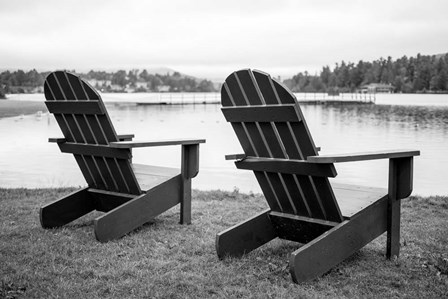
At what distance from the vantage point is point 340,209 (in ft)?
12.7

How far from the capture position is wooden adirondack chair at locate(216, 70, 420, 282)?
3.56 metres

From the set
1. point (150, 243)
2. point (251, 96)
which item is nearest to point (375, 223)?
point (251, 96)

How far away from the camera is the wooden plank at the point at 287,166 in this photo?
3.54m

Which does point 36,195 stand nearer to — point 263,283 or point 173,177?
point 173,177

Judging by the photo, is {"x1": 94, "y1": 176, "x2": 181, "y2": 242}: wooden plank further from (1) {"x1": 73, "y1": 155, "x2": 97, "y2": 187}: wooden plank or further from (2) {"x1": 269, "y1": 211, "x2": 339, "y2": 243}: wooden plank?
(2) {"x1": 269, "y1": 211, "x2": 339, "y2": 243}: wooden plank

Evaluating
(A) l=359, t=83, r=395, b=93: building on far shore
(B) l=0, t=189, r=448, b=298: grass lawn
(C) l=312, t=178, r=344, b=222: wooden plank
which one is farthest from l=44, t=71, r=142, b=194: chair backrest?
(A) l=359, t=83, r=395, b=93: building on far shore

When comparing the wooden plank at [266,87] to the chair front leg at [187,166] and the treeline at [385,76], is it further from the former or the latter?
the treeline at [385,76]

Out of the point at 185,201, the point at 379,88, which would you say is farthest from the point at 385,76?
the point at 185,201

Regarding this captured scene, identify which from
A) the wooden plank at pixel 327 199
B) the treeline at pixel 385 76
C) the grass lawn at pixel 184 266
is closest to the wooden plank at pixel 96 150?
the grass lawn at pixel 184 266

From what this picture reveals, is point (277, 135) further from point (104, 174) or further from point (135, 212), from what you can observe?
point (104, 174)

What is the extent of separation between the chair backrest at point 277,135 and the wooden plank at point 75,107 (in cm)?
124

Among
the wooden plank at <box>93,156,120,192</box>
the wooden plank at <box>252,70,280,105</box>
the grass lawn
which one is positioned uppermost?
the wooden plank at <box>252,70,280,105</box>

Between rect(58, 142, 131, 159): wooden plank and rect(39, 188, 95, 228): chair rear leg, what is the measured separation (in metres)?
0.48

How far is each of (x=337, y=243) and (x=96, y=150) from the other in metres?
2.31
